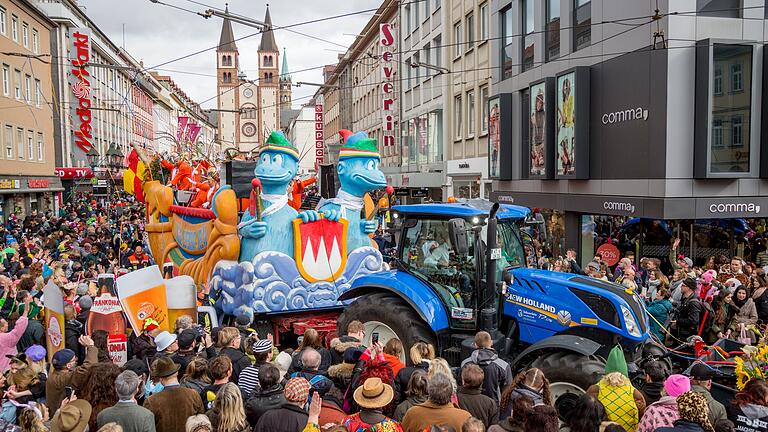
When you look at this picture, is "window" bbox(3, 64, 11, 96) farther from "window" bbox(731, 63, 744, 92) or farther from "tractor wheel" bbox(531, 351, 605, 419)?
"tractor wheel" bbox(531, 351, 605, 419)

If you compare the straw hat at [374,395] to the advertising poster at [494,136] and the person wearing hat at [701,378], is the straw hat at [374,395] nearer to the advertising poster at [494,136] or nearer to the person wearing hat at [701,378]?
the person wearing hat at [701,378]

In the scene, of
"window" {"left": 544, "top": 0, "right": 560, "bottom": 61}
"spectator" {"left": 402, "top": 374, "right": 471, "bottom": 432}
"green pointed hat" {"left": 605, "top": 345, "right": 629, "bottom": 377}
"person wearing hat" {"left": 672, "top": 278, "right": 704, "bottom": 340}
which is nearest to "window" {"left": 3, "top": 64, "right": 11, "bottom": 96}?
"window" {"left": 544, "top": 0, "right": 560, "bottom": 61}

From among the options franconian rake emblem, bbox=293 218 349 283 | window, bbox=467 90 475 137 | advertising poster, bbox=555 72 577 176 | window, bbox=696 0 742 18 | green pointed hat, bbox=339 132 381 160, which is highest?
window, bbox=696 0 742 18

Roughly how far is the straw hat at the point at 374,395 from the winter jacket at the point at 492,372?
50.6 inches

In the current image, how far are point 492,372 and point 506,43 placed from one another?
17.8m

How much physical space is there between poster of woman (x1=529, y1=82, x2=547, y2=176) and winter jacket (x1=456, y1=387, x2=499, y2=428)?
1380 centimetres

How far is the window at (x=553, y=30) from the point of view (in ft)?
59.2

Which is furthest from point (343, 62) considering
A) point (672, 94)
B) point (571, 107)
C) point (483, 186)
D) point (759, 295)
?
point (759, 295)

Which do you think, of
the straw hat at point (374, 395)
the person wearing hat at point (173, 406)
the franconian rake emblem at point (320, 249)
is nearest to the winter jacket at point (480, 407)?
the straw hat at point (374, 395)

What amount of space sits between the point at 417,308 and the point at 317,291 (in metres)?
2.86

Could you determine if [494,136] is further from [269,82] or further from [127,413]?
[269,82]

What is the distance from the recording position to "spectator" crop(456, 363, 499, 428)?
15.8ft

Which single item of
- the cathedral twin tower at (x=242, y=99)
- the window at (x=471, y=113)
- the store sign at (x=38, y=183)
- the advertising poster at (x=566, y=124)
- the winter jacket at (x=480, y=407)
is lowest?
the winter jacket at (x=480, y=407)

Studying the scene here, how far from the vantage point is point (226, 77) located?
328 feet
